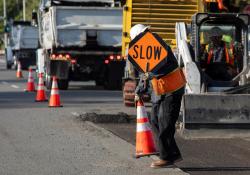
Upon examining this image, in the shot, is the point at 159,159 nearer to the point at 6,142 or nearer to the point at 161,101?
the point at 161,101

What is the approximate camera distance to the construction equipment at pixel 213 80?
577 inches

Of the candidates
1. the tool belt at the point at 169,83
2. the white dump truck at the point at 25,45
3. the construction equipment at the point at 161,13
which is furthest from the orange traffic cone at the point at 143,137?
the white dump truck at the point at 25,45

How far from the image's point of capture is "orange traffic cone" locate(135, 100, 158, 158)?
38.1 feet

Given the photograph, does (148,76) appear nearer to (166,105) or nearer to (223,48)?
(166,105)

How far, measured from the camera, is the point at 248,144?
45.4 feet

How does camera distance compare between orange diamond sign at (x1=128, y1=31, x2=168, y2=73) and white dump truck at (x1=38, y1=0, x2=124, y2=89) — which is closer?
orange diamond sign at (x1=128, y1=31, x2=168, y2=73)

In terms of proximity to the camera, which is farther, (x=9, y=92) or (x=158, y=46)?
(x=9, y=92)

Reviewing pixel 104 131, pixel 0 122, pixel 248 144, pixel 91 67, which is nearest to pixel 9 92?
pixel 91 67

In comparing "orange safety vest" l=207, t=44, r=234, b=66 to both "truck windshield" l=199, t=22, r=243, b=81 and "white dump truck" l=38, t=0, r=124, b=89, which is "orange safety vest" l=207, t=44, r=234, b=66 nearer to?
"truck windshield" l=199, t=22, r=243, b=81

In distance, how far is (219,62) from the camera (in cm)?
1653

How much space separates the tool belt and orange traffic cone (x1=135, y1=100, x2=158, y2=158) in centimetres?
71

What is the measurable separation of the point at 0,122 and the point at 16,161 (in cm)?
569

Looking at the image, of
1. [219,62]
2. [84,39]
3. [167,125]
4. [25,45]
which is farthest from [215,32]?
[25,45]

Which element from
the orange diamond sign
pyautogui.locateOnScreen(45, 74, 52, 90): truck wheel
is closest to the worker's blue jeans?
the orange diamond sign
